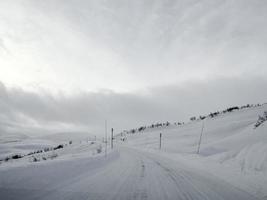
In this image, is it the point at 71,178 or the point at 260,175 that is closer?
the point at 71,178

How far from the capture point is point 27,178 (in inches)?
276

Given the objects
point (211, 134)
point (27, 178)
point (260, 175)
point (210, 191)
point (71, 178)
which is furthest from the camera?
Answer: point (211, 134)

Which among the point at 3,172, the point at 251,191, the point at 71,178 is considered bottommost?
the point at 251,191

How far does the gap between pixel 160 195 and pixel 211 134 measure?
37088mm

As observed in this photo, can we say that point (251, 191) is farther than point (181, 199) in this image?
Yes

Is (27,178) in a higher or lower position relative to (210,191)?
higher

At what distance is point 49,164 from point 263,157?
37.2 ft

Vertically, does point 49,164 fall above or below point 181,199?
above

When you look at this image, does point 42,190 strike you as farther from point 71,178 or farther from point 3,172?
point 71,178

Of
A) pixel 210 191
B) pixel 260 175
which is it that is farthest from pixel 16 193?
pixel 260 175

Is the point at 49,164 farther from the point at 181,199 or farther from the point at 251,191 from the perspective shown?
the point at 251,191

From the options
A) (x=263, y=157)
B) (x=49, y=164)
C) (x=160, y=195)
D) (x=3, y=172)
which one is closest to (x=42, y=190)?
(x=3, y=172)

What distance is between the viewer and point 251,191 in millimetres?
7672

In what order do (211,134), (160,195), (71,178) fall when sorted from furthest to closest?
(211,134) → (71,178) → (160,195)
